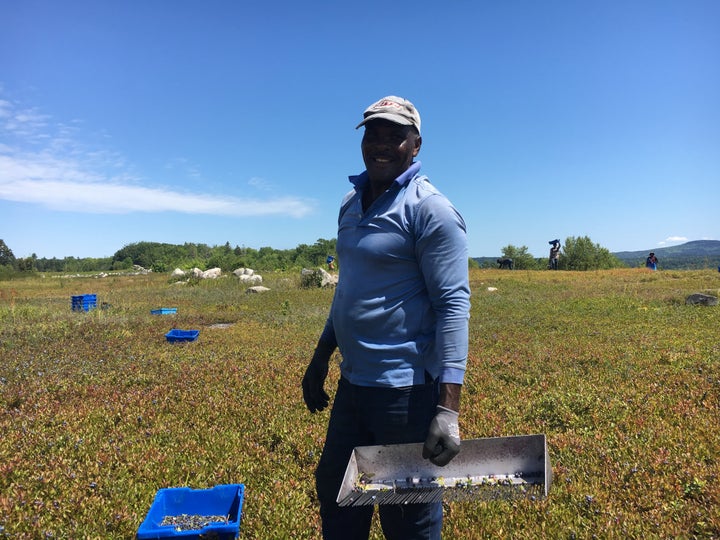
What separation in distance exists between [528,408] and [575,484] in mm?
2055

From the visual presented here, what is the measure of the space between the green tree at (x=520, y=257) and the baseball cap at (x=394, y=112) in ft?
202

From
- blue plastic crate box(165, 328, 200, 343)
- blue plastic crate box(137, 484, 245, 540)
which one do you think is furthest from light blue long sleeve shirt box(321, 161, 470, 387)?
blue plastic crate box(165, 328, 200, 343)

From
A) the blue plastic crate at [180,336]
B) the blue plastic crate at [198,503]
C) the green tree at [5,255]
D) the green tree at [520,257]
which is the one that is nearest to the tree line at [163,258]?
the green tree at [5,255]

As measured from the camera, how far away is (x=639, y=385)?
23.1 ft

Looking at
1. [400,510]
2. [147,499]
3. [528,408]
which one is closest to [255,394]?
[147,499]

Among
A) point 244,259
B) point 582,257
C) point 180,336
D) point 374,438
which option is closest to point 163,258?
point 244,259

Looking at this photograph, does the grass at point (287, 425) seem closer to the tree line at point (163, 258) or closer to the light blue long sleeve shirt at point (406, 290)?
the light blue long sleeve shirt at point (406, 290)

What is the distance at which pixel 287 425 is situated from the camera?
576cm

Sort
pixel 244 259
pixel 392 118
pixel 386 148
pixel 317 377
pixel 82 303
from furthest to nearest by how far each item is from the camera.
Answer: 1. pixel 244 259
2. pixel 82 303
3. pixel 317 377
4. pixel 386 148
5. pixel 392 118

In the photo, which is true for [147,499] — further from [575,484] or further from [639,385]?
[639,385]

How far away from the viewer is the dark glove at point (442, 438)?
2271 millimetres

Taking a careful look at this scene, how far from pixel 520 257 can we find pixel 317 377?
Answer: 6546 cm

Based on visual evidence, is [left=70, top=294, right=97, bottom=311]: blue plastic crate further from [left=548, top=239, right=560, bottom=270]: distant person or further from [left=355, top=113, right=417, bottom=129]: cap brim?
[left=548, top=239, right=560, bottom=270]: distant person

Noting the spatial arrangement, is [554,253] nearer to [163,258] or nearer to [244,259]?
[244,259]
